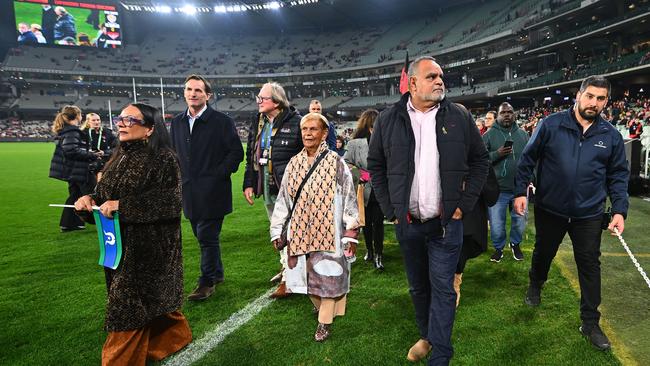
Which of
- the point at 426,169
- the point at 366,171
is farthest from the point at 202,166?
the point at 426,169

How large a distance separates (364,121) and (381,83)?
54912 millimetres

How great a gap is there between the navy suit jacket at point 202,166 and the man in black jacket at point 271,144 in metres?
0.32

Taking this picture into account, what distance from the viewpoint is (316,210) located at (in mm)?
2943

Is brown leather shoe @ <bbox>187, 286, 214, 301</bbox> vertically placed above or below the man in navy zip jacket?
below

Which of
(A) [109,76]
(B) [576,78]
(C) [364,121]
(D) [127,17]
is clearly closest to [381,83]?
(B) [576,78]

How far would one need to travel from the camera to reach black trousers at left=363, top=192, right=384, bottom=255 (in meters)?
4.43

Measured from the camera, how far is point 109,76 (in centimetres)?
6081

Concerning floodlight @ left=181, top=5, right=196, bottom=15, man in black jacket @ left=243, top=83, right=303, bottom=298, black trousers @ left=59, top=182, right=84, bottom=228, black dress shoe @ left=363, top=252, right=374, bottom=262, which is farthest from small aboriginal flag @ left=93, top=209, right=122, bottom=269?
floodlight @ left=181, top=5, right=196, bottom=15

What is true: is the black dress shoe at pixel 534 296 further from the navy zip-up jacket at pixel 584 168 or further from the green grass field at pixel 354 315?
the navy zip-up jacket at pixel 584 168

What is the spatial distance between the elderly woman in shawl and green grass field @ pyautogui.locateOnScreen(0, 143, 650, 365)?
0.38m

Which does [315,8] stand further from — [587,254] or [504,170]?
[587,254]

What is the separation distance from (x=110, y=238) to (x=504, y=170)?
436cm

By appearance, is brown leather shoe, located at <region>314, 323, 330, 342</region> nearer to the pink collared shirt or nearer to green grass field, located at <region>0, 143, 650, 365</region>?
green grass field, located at <region>0, 143, 650, 365</region>

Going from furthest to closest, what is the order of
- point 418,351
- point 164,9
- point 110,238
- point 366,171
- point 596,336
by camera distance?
point 164,9 < point 366,171 < point 596,336 < point 418,351 < point 110,238
